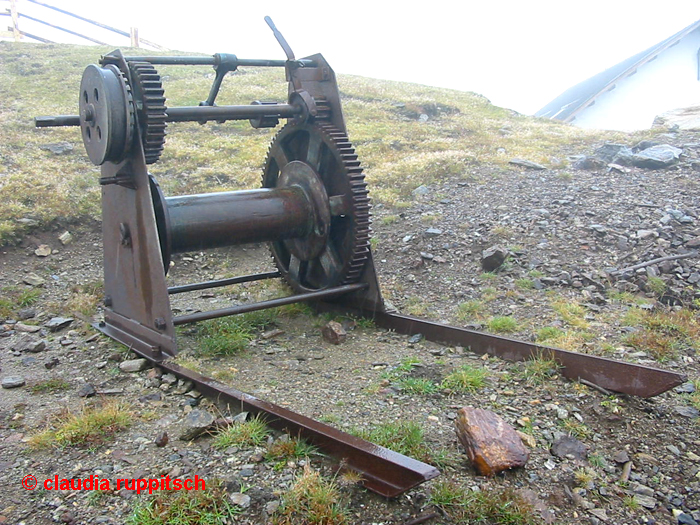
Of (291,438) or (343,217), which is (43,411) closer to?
(291,438)

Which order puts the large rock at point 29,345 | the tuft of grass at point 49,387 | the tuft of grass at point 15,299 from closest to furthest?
the tuft of grass at point 49,387 < the large rock at point 29,345 < the tuft of grass at point 15,299

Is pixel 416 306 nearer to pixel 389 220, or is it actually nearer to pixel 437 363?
pixel 437 363

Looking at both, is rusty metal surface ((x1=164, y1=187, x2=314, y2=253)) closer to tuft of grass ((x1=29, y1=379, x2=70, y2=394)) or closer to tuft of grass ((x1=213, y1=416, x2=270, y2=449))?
tuft of grass ((x1=29, y1=379, x2=70, y2=394))

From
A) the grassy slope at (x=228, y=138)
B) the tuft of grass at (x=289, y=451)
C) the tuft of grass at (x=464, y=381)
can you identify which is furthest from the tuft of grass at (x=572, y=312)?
the grassy slope at (x=228, y=138)

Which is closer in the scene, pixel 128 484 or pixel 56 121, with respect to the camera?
pixel 128 484

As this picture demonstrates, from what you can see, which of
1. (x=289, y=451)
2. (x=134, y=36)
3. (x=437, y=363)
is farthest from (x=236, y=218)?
(x=134, y=36)

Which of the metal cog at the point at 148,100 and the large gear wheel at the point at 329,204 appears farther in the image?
the large gear wheel at the point at 329,204

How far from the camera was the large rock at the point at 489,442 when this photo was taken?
3.02 metres

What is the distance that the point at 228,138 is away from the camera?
43.0 feet

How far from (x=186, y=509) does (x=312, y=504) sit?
55 centimetres

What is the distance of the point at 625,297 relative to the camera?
5.76 meters

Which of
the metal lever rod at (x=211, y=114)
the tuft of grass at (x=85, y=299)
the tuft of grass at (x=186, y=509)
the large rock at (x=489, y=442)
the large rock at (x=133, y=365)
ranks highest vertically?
the metal lever rod at (x=211, y=114)

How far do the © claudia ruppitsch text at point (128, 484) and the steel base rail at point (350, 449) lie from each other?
0.58 m

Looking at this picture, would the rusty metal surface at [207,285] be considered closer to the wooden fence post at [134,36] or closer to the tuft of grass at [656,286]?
the tuft of grass at [656,286]
